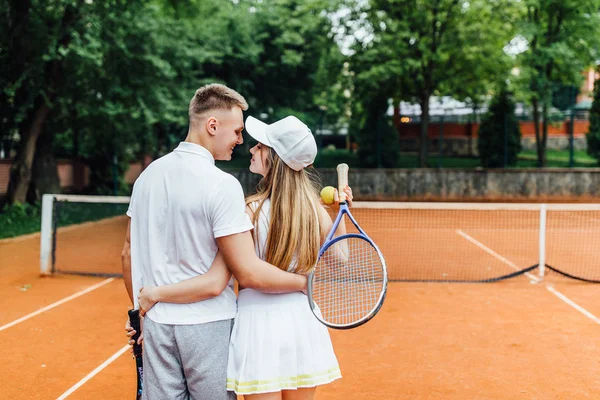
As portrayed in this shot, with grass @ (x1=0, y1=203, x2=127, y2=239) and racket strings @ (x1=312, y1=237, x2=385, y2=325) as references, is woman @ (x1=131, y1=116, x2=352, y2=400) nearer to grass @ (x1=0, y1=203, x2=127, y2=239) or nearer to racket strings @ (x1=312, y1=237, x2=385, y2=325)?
racket strings @ (x1=312, y1=237, x2=385, y2=325)

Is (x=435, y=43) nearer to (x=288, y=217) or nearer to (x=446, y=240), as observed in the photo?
(x=446, y=240)

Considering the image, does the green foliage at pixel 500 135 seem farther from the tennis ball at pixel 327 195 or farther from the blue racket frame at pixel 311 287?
the blue racket frame at pixel 311 287

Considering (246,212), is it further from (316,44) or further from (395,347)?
(316,44)

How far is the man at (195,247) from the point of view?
2.36 meters

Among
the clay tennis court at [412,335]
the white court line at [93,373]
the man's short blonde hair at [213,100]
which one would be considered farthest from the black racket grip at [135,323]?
the white court line at [93,373]

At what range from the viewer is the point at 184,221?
2371 millimetres

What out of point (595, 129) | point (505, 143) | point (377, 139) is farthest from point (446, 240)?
point (595, 129)

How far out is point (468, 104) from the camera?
84.9ft

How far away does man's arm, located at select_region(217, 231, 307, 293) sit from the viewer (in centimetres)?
236

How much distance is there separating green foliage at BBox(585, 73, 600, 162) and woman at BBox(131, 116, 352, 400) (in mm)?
23696

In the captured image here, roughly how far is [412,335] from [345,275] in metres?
3.81

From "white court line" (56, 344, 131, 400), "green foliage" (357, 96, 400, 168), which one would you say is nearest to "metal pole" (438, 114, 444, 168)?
"green foliage" (357, 96, 400, 168)

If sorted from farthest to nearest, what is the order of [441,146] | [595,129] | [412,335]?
[441,146] → [595,129] → [412,335]

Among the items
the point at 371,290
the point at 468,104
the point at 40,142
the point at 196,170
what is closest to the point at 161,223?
the point at 196,170
